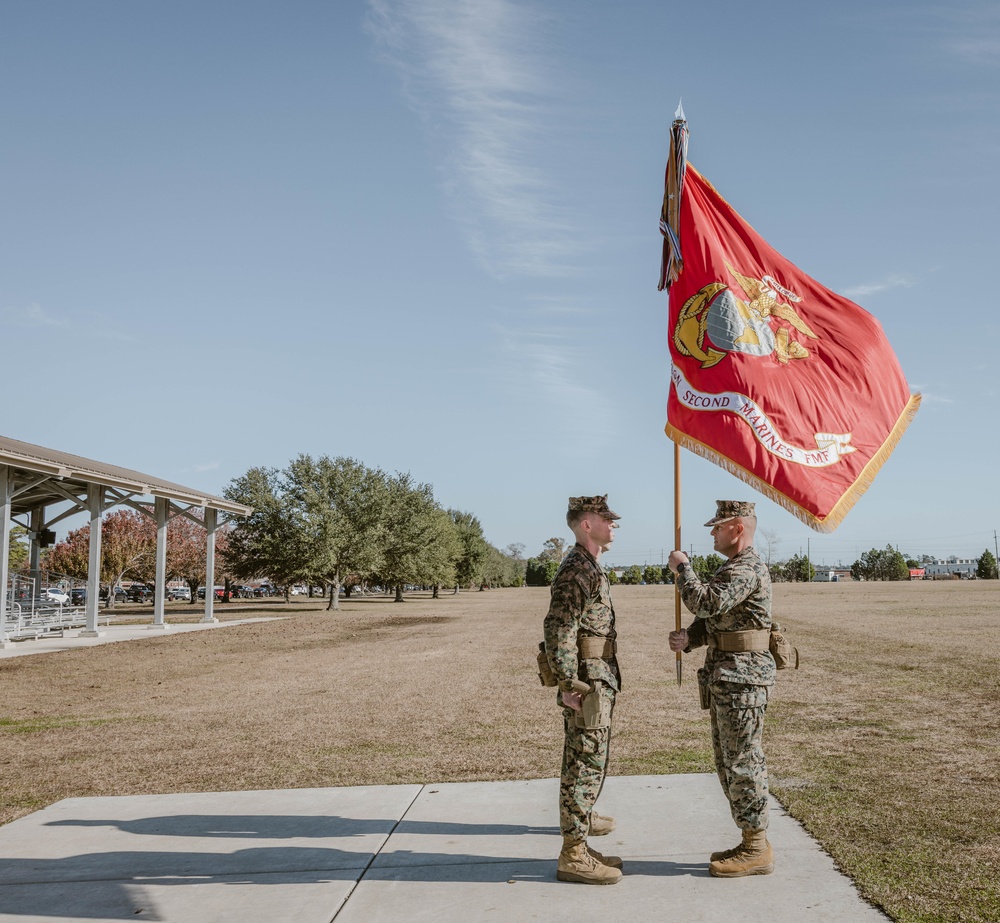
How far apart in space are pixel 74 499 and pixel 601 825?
23147mm

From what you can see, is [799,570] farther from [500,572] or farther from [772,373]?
[772,373]

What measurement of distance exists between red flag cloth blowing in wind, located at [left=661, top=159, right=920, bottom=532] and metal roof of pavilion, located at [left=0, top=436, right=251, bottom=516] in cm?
1749

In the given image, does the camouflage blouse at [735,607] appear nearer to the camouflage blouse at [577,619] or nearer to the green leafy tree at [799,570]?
the camouflage blouse at [577,619]

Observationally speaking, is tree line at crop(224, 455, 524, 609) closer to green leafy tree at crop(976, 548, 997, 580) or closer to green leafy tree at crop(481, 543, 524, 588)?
green leafy tree at crop(481, 543, 524, 588)

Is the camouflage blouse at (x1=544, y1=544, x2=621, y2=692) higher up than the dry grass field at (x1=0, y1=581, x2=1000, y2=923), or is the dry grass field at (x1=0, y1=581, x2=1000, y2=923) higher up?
the camouflage blouse at (x1=544, y1=544, x2=621, y2=692)

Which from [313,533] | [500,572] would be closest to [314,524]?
[313,533]

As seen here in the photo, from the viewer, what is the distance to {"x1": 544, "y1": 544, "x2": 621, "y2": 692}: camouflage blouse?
4.95 meters

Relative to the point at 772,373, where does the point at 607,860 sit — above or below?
below

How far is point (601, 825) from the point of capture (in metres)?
5.65

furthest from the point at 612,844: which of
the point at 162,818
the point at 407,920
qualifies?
the point at 162,818

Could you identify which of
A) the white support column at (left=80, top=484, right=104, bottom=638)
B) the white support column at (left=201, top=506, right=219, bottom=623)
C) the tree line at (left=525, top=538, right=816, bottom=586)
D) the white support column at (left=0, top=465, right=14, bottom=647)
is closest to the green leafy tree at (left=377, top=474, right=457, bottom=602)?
the white support column at (left=201, top=506, right=219, bottom=623)

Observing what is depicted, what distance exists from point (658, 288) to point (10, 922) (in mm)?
5948

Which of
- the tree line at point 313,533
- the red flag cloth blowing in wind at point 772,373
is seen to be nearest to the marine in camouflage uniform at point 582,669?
the red flag cloth blowing in wind at point 772,373

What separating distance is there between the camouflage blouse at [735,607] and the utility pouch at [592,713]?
678mm
